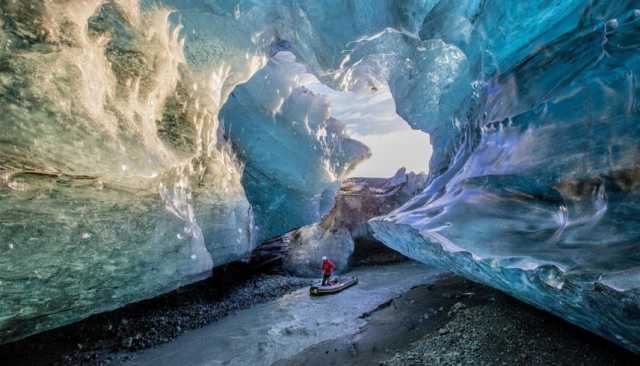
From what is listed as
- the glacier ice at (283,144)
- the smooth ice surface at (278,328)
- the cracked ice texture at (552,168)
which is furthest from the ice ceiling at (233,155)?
the smooth ice surface at (278,328)

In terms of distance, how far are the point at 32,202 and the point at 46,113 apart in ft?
3.86

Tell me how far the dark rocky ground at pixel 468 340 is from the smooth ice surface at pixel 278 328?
541mm

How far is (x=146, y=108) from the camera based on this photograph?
17.4 ft

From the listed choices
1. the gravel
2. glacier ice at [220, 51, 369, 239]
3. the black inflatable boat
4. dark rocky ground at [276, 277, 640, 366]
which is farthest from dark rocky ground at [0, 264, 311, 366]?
the gravel

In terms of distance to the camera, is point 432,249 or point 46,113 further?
point 432,249

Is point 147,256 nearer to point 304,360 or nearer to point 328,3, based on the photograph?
point 304,360

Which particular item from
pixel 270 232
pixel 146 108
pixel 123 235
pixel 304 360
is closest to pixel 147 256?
pixel 123 235

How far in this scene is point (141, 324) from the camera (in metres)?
6.71

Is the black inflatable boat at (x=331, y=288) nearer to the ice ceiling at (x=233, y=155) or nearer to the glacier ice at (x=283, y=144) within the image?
the glacier ice at (x=283, y=144)

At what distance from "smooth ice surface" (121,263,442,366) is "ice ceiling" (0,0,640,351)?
1.42 meters

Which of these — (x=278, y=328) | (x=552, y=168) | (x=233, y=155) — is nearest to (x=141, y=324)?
(x=278, y=328)

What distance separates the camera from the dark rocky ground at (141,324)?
528 cm

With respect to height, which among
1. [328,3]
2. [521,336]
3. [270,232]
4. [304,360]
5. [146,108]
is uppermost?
[328,3]

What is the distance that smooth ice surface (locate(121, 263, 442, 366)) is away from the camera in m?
5.20
